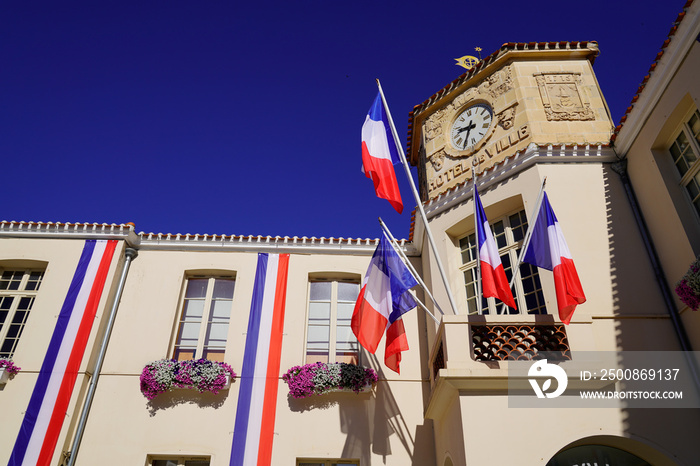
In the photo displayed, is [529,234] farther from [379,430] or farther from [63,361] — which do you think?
[63,361]

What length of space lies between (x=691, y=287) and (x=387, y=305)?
3.99 meters

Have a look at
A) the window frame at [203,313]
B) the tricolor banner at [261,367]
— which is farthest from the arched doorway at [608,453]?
the window frame at [203,313]

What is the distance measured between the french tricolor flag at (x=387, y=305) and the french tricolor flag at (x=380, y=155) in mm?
897

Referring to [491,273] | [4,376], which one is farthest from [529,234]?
[4,376]

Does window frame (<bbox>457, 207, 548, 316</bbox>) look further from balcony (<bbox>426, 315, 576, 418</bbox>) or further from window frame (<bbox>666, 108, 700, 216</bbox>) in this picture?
window frame (<bbox>666, 108, 700, 216</bbox>)

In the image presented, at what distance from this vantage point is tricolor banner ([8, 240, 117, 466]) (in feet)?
26.8

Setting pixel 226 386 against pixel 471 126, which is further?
pixel 471 126

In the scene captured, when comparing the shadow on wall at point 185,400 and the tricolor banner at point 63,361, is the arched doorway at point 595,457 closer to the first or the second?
the shadow on wall at point 185,400

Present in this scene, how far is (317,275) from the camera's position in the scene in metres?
10.6

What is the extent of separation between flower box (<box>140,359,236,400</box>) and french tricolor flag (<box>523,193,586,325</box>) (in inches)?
220

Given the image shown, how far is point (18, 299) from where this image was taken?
9.95 meters

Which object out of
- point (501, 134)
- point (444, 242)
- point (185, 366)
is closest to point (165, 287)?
point (185, 366)

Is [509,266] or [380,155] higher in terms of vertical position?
[380,155]
